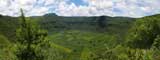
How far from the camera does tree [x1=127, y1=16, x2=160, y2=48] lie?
296ft

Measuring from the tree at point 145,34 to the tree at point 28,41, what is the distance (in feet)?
193

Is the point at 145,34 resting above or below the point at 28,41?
below

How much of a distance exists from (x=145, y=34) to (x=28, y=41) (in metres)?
62.7

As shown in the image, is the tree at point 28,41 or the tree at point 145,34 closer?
the tree at point 28,41

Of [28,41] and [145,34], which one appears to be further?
[145,34]

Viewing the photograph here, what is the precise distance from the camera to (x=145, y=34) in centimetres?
9138

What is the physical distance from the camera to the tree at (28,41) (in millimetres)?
32219

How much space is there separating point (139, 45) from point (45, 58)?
204ft

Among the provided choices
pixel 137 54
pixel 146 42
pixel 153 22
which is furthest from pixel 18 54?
pixel 153 22

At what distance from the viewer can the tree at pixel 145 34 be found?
90250mm

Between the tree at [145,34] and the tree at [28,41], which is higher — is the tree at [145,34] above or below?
below

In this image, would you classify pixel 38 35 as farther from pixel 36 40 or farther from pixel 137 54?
pixel 137 54

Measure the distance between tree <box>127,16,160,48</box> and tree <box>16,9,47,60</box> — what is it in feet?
193

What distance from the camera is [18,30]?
1287 inches
